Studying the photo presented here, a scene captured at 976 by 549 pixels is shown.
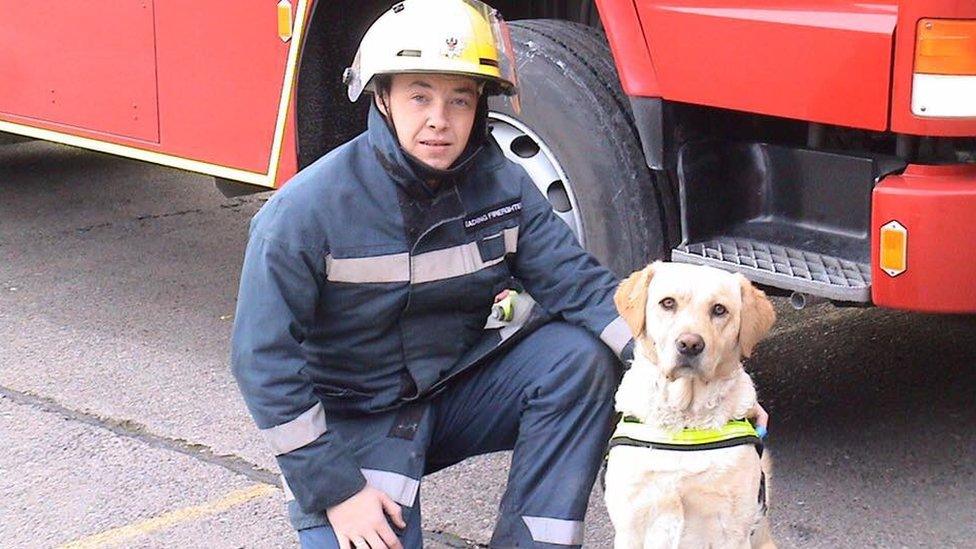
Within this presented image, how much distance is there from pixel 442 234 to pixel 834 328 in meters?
2.50

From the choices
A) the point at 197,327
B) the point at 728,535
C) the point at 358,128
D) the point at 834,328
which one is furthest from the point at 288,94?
the point at 728,535

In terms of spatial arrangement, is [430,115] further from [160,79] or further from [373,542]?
[160,79]

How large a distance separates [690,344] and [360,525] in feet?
2.54

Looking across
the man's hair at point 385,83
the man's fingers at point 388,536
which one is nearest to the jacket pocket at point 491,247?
the man's hair at point 385,83

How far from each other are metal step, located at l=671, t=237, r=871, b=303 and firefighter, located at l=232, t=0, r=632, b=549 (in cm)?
51

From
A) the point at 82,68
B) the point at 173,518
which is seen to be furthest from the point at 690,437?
the point at 82,68

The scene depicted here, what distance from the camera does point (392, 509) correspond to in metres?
3.00

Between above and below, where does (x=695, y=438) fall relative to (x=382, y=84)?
below

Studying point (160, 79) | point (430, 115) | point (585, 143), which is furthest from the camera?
point (160, 79)

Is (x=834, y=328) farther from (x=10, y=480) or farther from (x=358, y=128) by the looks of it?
(x=10, y=480)

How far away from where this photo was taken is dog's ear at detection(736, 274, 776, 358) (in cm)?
288

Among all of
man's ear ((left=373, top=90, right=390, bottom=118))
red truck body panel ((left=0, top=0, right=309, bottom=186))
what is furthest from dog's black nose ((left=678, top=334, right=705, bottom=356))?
red truck body panel ((left=0, top=0, right=309, bottom=186))

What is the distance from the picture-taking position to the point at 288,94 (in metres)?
4.78

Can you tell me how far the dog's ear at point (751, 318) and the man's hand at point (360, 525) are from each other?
0.83 meters
